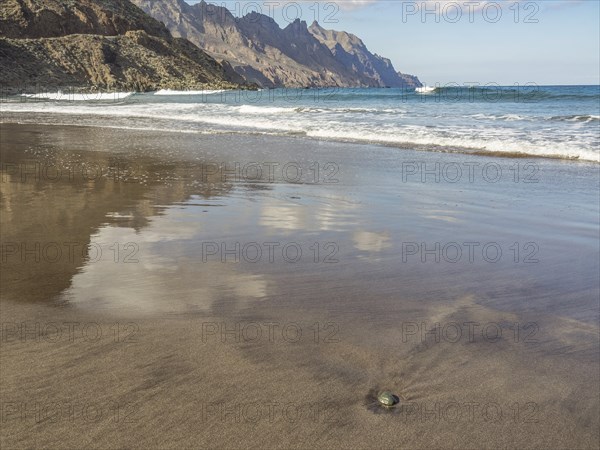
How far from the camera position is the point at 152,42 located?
80125 millimetres

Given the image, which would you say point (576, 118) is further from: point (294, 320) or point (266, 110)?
point (294, 320)

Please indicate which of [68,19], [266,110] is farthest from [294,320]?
[68,19]

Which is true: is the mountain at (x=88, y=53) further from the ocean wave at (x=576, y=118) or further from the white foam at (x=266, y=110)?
the ocean wave at (x=576, y=118)

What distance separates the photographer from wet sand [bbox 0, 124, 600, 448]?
6.39 ft

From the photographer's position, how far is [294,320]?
2811 millimetres

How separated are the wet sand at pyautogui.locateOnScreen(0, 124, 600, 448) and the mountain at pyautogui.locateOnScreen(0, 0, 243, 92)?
57675 millimetres

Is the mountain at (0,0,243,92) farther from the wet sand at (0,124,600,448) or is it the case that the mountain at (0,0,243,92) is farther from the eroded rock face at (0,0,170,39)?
the wet sand at (0,124,600,448)

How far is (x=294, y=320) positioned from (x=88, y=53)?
76738 millimetres

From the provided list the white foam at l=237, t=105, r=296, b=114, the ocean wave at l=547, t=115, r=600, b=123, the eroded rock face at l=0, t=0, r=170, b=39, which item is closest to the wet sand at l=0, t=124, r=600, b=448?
the ocean wave at l=547, t=115, r=600, b=123

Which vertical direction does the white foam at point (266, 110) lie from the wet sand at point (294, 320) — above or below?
above

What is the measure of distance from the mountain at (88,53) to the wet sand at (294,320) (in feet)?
189

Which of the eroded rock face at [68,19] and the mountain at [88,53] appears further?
the eroded rock face at [68,19]

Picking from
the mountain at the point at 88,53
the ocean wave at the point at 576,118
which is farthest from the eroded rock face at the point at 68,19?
the ocean wave at the point at 576,118

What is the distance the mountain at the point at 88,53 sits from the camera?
2495 inches
